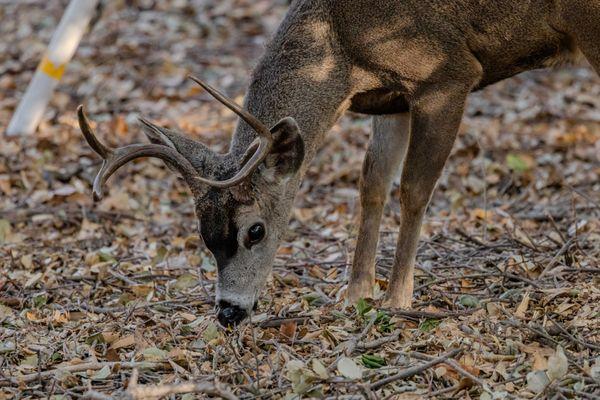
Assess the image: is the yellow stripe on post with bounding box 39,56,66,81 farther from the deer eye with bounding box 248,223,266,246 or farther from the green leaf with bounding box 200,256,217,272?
the deer eye with bounding box 248,223,266,246

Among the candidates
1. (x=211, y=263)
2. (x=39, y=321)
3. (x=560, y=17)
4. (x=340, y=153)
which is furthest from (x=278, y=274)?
(x=340, y=153)

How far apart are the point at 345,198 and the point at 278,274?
2473mm

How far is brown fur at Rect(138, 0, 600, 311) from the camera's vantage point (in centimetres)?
539

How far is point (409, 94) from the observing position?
18.4 ft

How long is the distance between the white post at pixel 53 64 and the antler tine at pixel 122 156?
419 cm

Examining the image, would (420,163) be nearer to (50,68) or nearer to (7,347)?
(7,347)

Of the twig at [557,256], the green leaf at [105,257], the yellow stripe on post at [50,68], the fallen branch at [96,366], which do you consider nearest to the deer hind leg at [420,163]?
the twig at [557,256]

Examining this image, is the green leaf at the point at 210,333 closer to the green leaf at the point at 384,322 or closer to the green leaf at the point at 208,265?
the green leaf at the point at 384,322

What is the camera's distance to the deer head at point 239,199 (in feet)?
17.2

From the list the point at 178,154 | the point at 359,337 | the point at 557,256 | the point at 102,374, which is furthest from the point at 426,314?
the point at 102,374

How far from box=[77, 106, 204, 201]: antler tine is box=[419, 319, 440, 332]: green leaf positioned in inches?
55.4

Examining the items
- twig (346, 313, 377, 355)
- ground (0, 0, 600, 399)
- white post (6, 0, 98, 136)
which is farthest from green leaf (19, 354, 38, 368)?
white post (6, 0, 98, 136)

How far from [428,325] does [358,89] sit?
1457mm

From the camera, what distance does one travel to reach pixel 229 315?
528 cm
